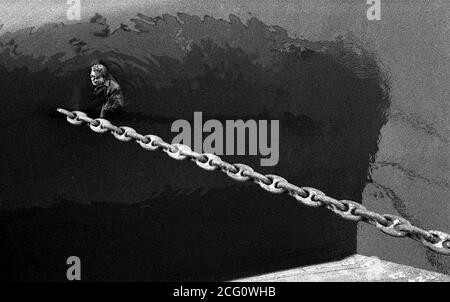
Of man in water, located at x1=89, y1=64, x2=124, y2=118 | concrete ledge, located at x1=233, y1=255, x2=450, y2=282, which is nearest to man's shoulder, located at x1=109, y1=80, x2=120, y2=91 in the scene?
man in water, located at x1=89, y1=64, x2=124, y2=118

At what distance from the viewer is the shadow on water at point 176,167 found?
276cm

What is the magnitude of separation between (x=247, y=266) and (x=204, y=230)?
0.93 ft

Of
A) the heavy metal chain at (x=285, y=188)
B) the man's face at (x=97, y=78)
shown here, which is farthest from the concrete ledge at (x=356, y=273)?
the man's face at (x=97, y=78)

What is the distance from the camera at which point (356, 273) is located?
3.00 m

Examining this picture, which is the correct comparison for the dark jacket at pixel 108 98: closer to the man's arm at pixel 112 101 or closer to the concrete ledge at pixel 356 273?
the man's arm at pixel 112 101

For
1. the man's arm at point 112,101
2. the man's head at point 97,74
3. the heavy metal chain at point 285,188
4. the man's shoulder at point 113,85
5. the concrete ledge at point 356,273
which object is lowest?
the concrete ledge at point 356,273

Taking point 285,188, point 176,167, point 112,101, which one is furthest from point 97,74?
point 285,188

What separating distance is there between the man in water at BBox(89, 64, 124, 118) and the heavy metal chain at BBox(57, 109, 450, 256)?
7cm

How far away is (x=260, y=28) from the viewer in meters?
2.91

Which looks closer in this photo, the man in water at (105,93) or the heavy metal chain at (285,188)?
the heavy metal chain at (285,188)

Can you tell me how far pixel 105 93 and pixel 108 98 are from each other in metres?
0.03

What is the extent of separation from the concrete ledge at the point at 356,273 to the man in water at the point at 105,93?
1.00 metres
